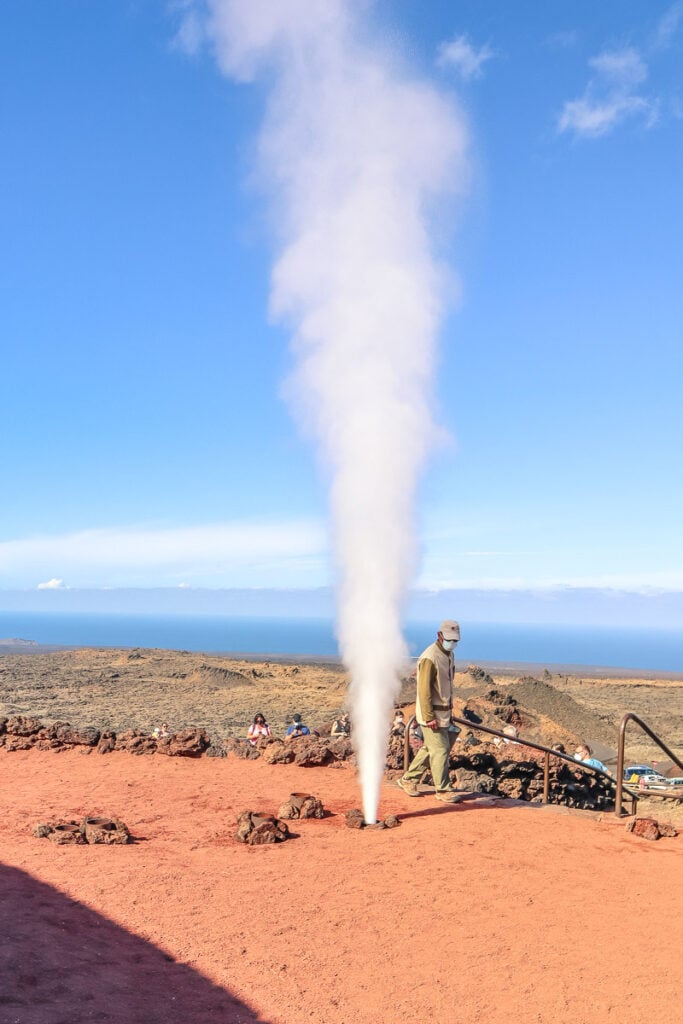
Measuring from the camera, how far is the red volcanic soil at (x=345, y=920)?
518 centimetres

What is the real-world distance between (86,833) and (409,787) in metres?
4.26

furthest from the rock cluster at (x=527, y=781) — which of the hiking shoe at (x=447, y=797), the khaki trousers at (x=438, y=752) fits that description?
the khaki trousers at (x=438, y=752)

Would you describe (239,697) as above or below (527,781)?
below

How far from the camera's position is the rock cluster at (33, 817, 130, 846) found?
8391 mm

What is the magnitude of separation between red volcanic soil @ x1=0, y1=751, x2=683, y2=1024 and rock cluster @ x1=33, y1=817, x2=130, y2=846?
0.53 ft

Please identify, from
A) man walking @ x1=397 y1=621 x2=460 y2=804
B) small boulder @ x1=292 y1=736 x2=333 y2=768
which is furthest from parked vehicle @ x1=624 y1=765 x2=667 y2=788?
man walking @ x1=397 y1=621 x2=460 y2=804

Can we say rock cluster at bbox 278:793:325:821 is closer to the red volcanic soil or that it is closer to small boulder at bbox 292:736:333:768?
the red volcanic soil

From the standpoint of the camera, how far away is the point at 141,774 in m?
12.0

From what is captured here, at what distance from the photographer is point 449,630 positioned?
9828mm

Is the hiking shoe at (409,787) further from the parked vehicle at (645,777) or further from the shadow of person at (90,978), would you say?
the parked vehicle at (645,777)

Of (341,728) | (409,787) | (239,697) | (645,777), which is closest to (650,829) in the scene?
(409,787)

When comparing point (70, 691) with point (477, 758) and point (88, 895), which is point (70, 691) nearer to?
point (477, 758)

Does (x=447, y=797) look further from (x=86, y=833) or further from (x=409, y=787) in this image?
(x=86, y=833)

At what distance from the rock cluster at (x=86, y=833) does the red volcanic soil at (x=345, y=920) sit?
160 millimetres
